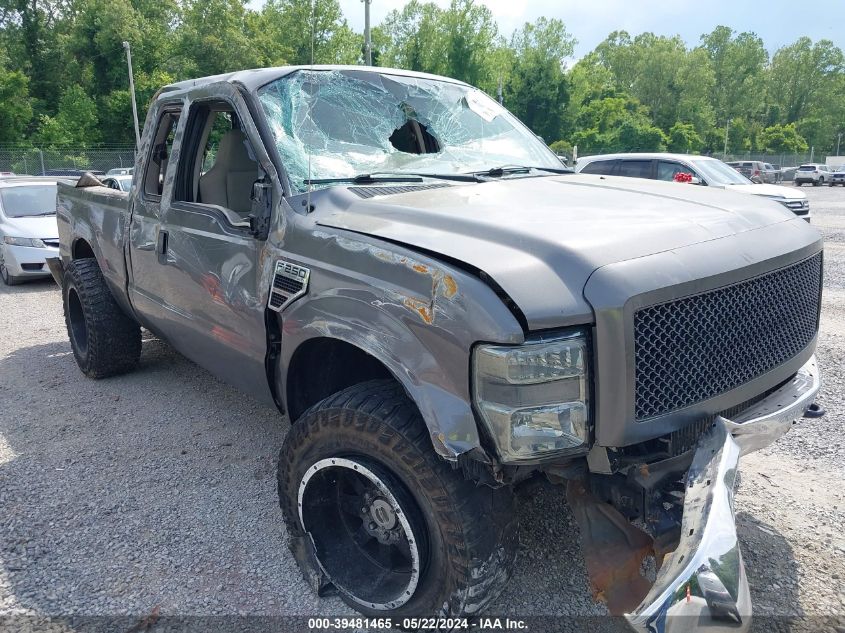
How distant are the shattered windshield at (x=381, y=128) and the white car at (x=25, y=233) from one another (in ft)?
25.2

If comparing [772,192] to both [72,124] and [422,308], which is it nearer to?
[422,308]

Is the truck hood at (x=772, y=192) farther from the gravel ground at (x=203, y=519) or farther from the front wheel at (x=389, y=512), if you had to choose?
the front wheel at (x=389, y=512)

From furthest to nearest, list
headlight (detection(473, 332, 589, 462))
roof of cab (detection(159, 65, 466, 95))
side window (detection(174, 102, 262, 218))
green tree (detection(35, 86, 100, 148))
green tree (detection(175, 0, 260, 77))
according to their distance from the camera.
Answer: green tree (detection(175, 0, 260, 77)) < green tree (detection(35, 86, 100, 148)) < side window (detection(174, 102, 262, 218)) < roof of cab (detection(159, 65, 466, 95)) < headlight (detection(473, 332, 589, 462))

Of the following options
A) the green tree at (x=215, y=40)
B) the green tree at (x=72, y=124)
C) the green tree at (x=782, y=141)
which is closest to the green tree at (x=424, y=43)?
the green tree at (x=215, y=40)

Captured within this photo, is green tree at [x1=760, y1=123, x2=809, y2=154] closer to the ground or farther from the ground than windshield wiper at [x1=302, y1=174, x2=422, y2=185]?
farther from the ground

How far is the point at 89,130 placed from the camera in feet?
133

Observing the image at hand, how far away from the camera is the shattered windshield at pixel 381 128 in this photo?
318cm

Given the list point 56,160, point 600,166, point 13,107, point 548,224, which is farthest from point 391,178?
point 13,107

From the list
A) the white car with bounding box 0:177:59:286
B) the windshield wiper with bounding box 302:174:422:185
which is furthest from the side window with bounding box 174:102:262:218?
the white car with bounding box 0:177:59:286

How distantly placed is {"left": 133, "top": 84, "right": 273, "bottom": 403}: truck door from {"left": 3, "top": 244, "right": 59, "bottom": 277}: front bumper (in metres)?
6.75

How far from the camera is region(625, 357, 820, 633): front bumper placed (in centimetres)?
172

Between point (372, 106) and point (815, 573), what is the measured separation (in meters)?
3.01

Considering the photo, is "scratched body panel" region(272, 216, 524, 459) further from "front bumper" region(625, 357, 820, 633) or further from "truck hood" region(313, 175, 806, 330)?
"front bumper" region(625, 357, 820, 633)

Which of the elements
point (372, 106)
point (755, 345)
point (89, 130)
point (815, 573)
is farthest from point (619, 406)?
point (89, 130)
